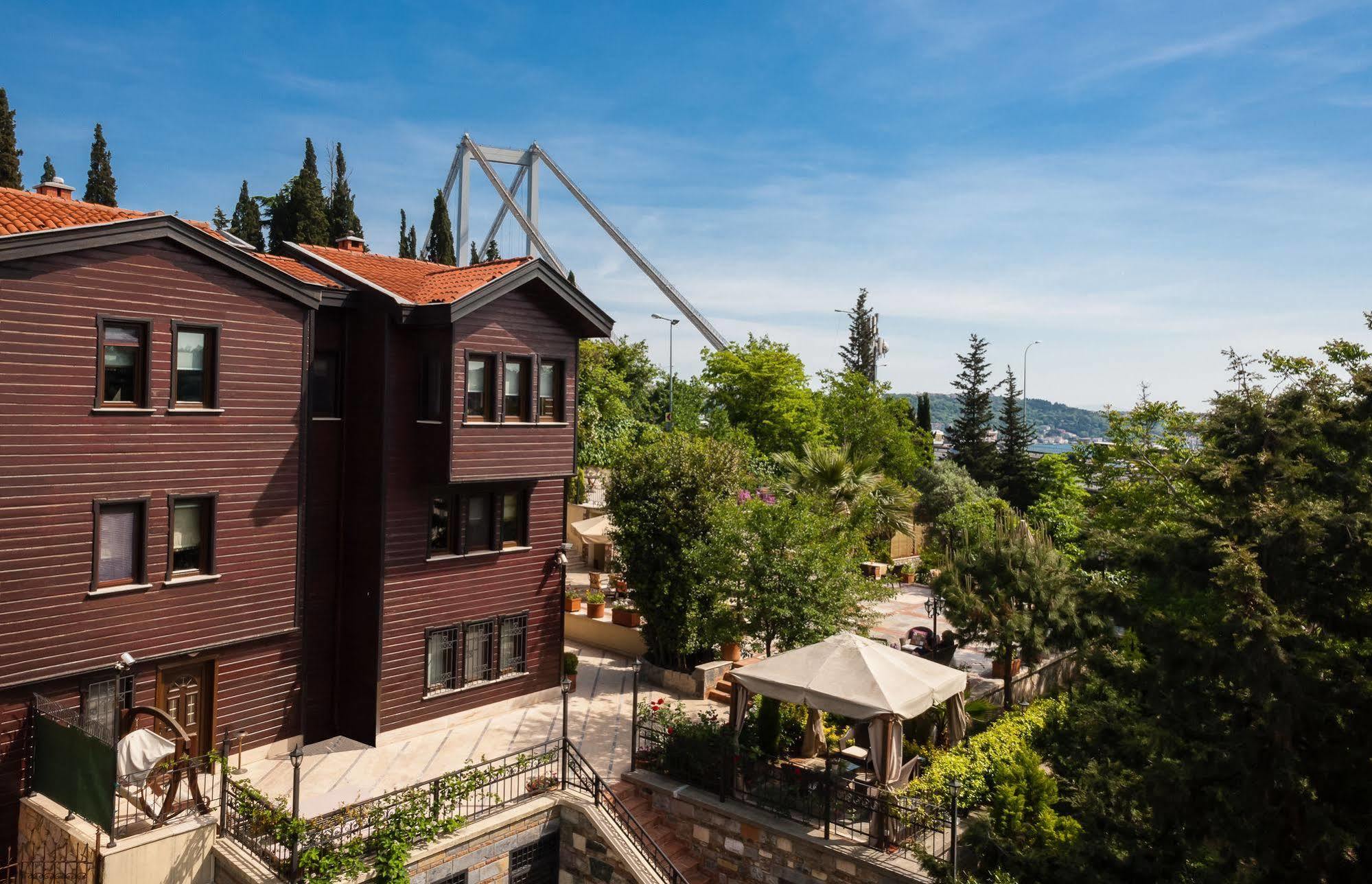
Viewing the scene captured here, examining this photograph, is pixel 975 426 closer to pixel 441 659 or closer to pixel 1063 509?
pixel 1063 509

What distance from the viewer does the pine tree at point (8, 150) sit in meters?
35.9

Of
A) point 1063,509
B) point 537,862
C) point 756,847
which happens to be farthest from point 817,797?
point 1063,509

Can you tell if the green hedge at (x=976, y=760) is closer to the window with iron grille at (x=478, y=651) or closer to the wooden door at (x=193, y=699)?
the window with iron grille at (x=478, y=651)

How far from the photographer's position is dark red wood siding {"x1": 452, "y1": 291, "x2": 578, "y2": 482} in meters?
18.6

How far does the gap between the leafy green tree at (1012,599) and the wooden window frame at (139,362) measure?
54.5 ft

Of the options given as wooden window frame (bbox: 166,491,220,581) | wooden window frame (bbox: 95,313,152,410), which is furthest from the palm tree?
wooden window frame (bbox: 95,313,152,410)

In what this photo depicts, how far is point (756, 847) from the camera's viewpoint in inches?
595

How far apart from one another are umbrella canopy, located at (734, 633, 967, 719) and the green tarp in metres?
9.67

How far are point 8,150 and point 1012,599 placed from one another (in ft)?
134

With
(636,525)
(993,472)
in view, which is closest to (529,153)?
(993,472)

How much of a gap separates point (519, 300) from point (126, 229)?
741cm

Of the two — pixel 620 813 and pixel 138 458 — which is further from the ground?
pixel 138 458

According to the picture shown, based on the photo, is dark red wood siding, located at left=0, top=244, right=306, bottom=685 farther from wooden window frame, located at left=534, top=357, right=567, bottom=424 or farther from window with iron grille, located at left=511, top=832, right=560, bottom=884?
window with iron grille, located at left=511, top=832, right=560, bottom=884

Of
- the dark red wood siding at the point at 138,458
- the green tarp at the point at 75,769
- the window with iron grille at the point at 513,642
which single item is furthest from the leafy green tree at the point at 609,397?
the green tarp at the point at 75,769
